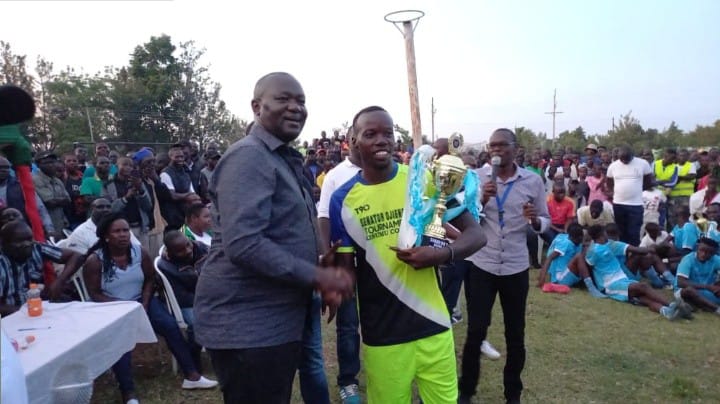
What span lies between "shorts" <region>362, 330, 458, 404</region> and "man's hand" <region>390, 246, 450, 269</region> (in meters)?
0.37

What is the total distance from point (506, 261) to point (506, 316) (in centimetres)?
40

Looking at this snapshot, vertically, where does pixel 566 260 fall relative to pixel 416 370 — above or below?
below

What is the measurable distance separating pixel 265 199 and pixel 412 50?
8063mm

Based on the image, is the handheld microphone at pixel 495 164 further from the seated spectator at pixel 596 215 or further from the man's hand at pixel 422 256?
the seated spectator at pixel 596 215

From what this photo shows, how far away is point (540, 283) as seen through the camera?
6.95m

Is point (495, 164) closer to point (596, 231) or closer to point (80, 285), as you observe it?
point (80, 285)

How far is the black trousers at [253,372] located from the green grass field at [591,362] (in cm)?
216

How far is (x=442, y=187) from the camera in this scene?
2086mm

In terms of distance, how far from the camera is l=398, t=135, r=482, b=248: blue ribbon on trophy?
2.00 meters

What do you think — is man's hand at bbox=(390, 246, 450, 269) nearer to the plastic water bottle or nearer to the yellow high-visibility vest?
the plastic water bottle

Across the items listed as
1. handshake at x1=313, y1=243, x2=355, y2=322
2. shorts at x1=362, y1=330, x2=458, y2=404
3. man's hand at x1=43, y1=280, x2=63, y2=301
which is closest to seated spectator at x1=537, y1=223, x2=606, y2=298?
shorts at x1=362, y1=330, x2=458, y2=404

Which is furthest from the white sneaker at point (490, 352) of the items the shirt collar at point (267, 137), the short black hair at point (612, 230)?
the short black hair at point (612, 230)

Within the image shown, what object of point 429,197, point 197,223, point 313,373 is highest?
point 429,197

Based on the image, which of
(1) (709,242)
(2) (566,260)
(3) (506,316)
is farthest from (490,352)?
(1) (709,242)
